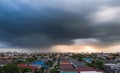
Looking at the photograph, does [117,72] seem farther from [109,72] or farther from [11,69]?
[11,69]

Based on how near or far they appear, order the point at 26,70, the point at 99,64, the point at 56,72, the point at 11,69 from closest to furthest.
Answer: the point at 11,69 → the point at 56,72 → the point at 26,70 → the point at 99,64

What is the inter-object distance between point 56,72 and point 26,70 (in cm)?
712

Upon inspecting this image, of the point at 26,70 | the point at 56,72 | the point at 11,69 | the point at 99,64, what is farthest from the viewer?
the point at 99,64

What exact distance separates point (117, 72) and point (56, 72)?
434 inches

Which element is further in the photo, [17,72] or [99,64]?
[99,64]

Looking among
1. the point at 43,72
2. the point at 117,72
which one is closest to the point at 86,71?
the point at 117,72

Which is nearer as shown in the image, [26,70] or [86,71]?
[86,71]

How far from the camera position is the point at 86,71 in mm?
46312

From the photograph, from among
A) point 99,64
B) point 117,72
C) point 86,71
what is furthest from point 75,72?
point 99,64

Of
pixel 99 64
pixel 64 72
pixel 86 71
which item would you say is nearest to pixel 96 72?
pixel 86 71

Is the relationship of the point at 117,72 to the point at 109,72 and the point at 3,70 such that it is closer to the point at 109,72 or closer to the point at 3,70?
the point at 109,72

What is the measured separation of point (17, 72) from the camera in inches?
1779

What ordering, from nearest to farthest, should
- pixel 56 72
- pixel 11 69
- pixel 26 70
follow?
pixel 11 69 < pixel 56 72 < pixel 26 70

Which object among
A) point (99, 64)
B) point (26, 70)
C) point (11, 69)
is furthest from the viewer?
point (99, 64)
